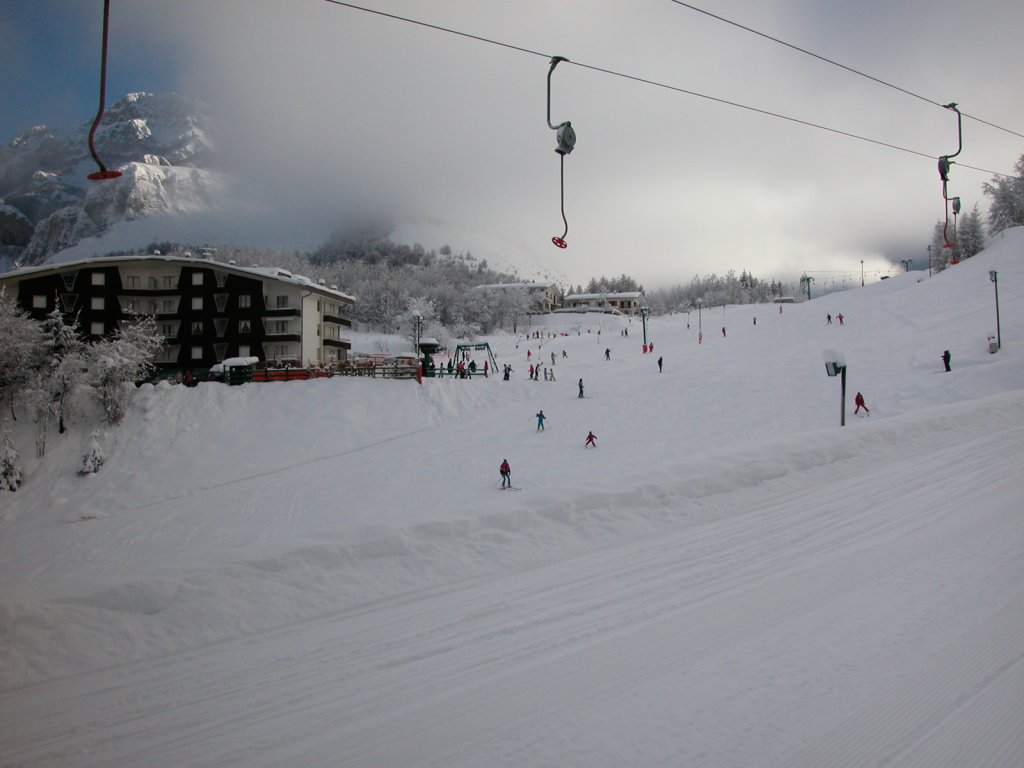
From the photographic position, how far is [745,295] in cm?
18600

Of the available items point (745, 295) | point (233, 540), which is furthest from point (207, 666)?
point (745, 295)

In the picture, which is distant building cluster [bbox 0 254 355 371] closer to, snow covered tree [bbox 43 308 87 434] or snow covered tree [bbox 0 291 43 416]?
snow covered tree [bbox 43 308 87 434]

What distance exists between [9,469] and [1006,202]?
388ft

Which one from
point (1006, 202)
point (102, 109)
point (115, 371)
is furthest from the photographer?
point (1006, 202)

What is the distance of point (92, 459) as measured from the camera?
97.3ft

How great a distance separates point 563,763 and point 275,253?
551 feet

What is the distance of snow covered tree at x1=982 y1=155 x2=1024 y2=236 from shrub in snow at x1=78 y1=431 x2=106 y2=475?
11022 centimetres

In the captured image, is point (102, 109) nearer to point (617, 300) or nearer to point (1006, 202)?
point (1006, 202)

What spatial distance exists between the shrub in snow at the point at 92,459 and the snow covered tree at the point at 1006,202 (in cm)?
11022

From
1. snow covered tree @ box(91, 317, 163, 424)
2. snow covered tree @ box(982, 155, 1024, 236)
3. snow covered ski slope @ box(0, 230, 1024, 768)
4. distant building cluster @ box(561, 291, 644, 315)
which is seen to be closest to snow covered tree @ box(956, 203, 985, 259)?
snow covered tree @ box(982, 155, 1024, 236)

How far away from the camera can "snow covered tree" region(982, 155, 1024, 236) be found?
8250cm

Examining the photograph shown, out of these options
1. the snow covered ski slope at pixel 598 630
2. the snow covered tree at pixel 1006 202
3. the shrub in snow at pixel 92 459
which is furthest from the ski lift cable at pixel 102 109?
the snow covered tree at pixel 1006 202

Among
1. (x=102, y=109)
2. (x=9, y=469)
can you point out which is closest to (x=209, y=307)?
(x=9, y=469)

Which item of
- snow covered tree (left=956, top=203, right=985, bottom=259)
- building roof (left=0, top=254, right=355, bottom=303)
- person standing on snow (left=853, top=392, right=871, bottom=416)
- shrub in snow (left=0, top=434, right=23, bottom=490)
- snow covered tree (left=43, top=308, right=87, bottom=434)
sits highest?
snow covered tree (left=956, top=203, right=985, bottom=259)
